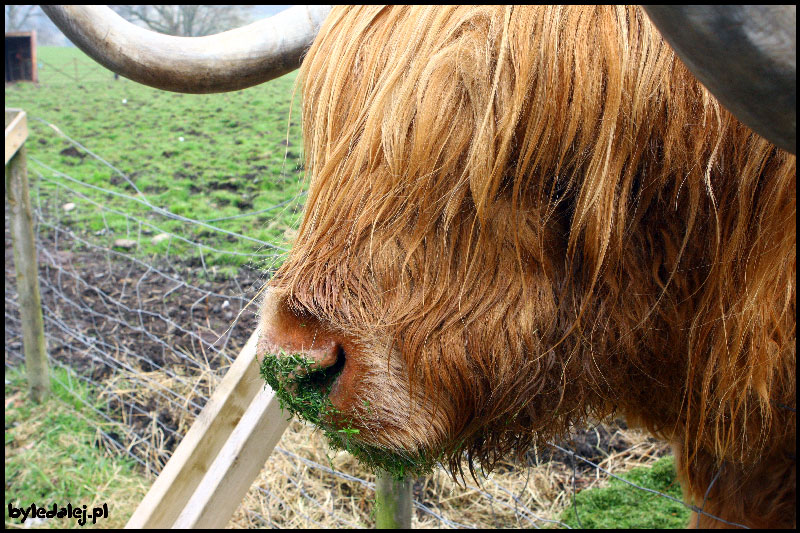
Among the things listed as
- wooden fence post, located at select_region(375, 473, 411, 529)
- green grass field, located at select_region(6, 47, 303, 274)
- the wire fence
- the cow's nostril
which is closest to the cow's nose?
the cow's nostril

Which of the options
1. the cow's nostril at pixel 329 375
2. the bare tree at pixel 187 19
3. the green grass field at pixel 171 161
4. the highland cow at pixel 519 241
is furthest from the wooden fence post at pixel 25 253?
the bare tree at pixel 187 19

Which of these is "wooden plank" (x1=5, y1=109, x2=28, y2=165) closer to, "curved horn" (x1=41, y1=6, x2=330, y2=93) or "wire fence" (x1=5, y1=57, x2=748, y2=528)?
"wire fence" (x1=5, y1=57, x2=748, y2=528)

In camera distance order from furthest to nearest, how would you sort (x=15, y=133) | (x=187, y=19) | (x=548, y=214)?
(x=187, y=19)
(x=15, y=133)
(x=548, y=214)

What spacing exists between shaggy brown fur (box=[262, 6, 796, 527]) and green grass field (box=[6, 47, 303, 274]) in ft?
2.01

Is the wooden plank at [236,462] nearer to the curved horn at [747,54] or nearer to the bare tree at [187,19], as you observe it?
the curved horn at [747,54]

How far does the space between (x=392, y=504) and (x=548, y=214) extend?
1.46 m

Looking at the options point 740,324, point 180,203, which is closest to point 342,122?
point 740,324

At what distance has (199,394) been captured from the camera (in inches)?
125

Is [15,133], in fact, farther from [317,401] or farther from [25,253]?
[317,401]

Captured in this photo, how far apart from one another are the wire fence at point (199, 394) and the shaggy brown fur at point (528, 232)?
1.84ft

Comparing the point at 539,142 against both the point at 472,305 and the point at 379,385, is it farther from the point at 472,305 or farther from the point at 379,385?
the point at 379,385

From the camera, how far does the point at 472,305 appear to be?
1210 millimetres

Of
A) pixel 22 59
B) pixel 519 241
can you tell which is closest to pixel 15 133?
pixel 519 241

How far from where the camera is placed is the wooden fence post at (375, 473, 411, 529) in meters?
2.19
